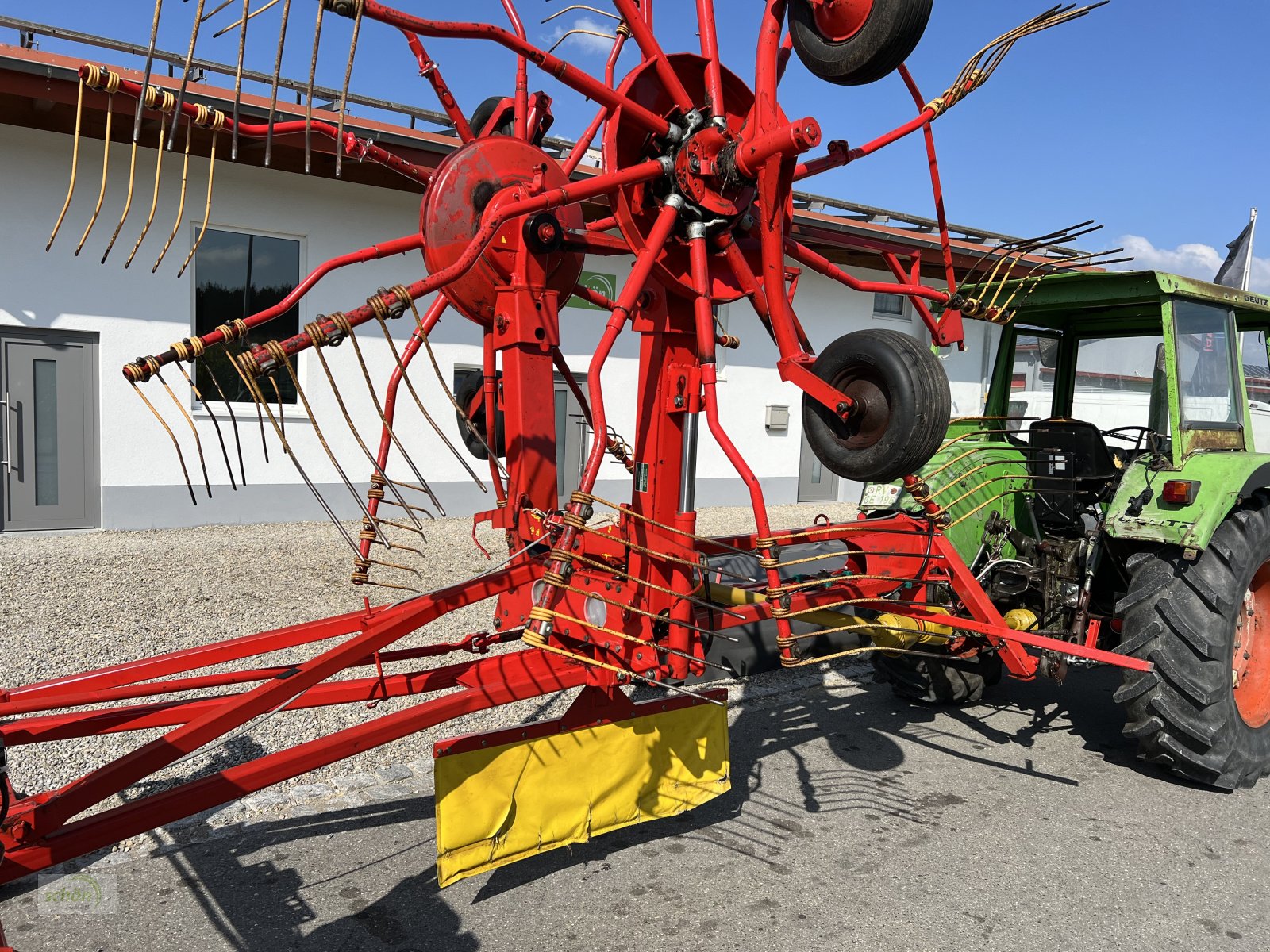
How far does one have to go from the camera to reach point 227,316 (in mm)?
8992

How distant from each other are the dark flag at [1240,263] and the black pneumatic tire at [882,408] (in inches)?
195

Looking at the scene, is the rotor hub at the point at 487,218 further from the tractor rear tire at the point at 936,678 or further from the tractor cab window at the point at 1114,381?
the tractor cab window at the point at 1114,381

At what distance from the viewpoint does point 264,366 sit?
236cm

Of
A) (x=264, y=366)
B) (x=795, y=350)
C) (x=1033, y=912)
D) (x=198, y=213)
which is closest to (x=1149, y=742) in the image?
(x=1033, y=912)

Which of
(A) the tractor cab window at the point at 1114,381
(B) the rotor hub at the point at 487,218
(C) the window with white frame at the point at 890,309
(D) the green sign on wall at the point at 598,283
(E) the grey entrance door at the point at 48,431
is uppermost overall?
(C) the window with white frame at the point at 890,309

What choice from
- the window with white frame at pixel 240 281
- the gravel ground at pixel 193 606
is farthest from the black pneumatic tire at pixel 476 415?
the window with white frame at pixel 240 281

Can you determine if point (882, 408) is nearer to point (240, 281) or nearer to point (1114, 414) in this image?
point (1114, 414)

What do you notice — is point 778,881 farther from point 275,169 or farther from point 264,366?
point 275,169

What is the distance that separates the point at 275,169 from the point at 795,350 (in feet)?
24.8

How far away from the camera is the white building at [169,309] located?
7.79 meters

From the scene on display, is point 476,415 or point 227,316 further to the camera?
point 227,316

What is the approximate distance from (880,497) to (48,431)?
7.40 m

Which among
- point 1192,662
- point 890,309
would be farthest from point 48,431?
point 890,309

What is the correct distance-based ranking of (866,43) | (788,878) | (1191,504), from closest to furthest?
(866,43) < (788,878) < (1191,504)
